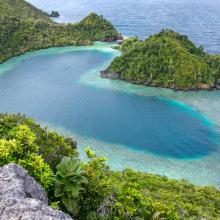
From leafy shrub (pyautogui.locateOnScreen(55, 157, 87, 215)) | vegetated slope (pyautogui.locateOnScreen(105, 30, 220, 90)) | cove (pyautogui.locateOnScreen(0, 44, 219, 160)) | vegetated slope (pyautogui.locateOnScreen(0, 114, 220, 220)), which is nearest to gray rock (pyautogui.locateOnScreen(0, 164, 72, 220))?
vegetated slope (pyautogui.locateOnScreen(0, 114, 220, 220))

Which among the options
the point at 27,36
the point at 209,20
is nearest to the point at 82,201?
the point at 27,36

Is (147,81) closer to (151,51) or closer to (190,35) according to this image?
(151,51)

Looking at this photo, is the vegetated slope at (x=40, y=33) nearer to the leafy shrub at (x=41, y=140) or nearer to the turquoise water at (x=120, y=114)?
the turquoise water at (x=120, y=114)

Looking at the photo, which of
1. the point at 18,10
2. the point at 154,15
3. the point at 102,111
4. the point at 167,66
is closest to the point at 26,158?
the point at 102,111

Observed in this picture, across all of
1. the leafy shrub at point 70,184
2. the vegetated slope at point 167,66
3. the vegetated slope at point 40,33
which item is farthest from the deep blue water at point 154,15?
the leafy shrub at point 70,184

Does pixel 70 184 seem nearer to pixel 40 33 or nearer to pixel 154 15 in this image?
pixel 40 33
